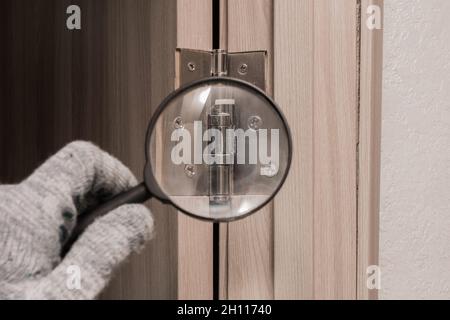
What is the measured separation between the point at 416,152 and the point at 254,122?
253 millimetres

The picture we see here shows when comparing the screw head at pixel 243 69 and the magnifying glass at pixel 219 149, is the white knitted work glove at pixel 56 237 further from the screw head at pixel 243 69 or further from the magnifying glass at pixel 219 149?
the screw head at pixel 243 69

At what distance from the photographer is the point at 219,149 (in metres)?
0.48

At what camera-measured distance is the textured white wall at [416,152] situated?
59cm

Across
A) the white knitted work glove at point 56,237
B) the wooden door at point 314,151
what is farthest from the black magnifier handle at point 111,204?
the wooden door at point 314,151

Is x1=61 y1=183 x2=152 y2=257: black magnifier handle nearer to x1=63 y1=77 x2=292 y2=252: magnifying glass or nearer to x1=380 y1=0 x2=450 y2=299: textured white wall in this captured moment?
x1=63 y1=77 x2=292 y2=252: magnifying glass

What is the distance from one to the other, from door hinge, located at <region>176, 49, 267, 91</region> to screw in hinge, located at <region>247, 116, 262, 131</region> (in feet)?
0.14

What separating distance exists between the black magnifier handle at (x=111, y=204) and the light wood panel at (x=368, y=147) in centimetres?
22

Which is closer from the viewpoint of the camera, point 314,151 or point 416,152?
point 314,151

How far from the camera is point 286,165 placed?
18.1 inches

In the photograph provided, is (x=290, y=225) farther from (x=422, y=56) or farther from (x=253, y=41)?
(x=422, y=56)

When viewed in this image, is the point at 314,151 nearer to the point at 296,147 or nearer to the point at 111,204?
the point at 296,147

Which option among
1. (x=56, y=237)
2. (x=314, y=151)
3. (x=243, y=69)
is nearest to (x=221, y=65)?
(x=243, y=69)

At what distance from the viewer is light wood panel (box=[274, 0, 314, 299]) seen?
486 mm
